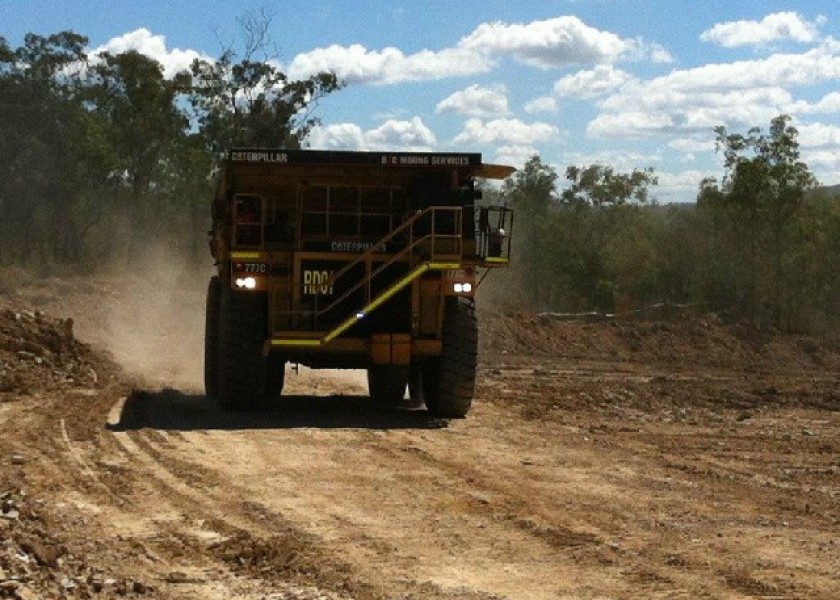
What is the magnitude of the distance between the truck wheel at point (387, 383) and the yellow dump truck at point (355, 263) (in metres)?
0.11

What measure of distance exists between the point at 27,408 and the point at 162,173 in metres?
45.5

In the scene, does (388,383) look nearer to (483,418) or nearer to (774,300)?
(483,418)

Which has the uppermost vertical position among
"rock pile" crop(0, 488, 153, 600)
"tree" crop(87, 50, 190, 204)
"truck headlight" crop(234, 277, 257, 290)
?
"tree" crop(87, 50, 190, 204)

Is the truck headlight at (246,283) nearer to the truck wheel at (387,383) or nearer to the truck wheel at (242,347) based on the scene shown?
the truck wheel at (242,347)

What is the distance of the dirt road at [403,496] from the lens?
24.8ft

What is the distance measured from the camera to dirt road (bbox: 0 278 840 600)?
7.57 metres

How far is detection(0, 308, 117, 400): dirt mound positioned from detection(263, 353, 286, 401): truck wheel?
2.44 metres

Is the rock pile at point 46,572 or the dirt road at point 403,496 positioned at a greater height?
the rock pile at point 46,572

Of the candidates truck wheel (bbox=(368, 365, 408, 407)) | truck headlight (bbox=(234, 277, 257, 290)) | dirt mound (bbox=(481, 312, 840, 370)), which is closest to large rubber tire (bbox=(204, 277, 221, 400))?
truck wheel (bbox=(368, 365, 408, 407))

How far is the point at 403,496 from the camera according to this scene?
10211 mm

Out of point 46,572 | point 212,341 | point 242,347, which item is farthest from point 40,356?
point 46,572

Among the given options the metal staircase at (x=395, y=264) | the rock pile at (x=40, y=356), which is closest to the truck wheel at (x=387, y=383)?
the metal staircase at (x=395, y=264)

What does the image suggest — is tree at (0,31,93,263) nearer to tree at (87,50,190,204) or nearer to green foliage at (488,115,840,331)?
tree at (87,50,190,204)

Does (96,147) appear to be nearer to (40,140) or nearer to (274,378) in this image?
(40,140)
